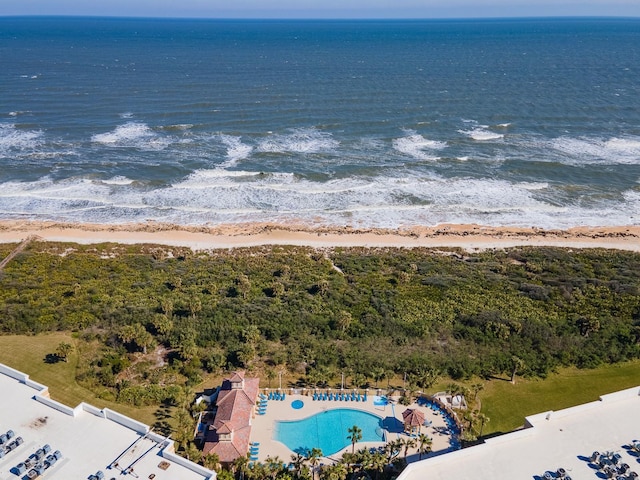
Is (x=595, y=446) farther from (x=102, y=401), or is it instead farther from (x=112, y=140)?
(x=112, y=140)

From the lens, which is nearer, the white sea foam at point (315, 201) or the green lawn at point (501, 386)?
the green lawn at point (501, 386)

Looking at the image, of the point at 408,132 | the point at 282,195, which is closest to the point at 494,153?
the point at 408,132

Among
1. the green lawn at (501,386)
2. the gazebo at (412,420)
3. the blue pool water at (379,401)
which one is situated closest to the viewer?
the gazebo at (412,420)

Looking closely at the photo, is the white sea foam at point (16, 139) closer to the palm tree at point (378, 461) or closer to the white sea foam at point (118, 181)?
the white sea foam at point (118, 181)

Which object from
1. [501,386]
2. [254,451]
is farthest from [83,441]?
[501,386]

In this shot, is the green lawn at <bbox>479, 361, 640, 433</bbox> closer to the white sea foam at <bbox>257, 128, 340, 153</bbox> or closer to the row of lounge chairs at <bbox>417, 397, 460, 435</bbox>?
the row of lounge chairs at <bbox>417, 397, 460, 435</bbox>

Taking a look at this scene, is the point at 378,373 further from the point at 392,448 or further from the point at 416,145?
the point at 416,145

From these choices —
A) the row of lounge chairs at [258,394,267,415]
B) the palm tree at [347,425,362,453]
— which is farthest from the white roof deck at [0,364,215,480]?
the palm tree at [347,425,362,453]

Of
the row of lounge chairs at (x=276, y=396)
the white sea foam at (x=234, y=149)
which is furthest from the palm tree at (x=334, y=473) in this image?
the white sea foam at (x=234, y=149)
